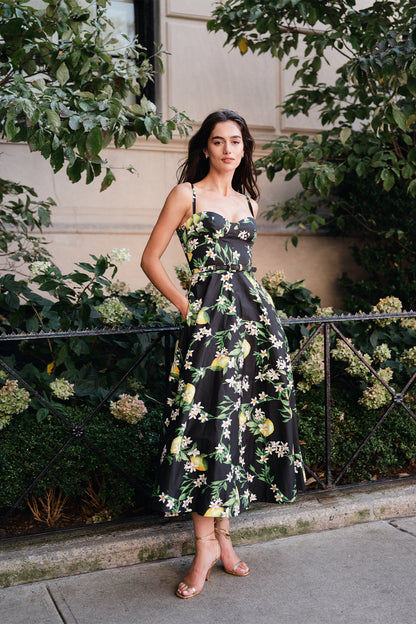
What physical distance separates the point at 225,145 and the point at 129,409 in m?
1.41

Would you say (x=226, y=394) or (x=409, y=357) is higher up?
(x=226, y=394)

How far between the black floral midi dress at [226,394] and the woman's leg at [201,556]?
4.6 inches

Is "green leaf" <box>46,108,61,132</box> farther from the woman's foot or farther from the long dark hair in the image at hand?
the woman's foot

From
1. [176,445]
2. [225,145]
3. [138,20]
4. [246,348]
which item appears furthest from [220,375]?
[138,20]

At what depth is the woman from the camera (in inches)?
106

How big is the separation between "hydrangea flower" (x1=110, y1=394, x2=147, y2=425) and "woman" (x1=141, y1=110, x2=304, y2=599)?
0.55 meters

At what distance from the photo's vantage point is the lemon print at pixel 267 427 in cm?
289

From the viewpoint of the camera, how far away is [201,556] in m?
2.77

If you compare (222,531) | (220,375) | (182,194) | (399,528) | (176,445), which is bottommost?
(399,528)

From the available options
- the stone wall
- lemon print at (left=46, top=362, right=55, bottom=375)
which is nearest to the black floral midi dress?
lemon print at (left=46, top=362, right=55, bottom=375)

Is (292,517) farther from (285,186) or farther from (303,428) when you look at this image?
(285,186)

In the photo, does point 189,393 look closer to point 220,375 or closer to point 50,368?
point 220,375

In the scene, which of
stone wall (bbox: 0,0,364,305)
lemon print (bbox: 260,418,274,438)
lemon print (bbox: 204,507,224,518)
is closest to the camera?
lemon print (bbox: 204,507,224,518)

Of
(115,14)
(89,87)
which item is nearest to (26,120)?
(89,87)
